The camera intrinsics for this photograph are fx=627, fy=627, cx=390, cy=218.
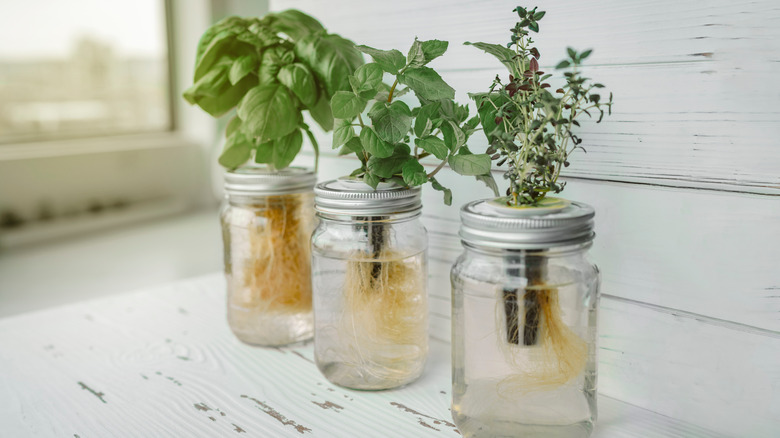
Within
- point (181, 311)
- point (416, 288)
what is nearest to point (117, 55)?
point (181, 311)

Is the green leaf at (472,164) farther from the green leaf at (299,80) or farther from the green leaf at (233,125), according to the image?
the green leaf at (233,125)

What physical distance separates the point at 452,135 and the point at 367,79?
99mm

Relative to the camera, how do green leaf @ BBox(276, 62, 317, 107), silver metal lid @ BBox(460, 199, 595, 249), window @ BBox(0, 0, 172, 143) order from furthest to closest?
window @ BBox(0, 0, 172, 143) → green leaf @ BBox(276, 62, 317, 107) → silver metal lid @ BBox(460, 199, 595, 249)

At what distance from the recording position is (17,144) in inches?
84.0

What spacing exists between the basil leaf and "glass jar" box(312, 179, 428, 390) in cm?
17

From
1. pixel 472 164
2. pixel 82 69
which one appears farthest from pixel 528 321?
pixel 82 69

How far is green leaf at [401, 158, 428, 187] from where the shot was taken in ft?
1.96

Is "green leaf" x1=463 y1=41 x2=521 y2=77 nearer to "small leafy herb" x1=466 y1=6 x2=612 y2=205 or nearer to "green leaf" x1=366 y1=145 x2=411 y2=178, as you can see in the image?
"small leafy herb" x1=466 y1=6 x2=612 y2=205

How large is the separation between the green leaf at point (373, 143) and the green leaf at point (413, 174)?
2cm

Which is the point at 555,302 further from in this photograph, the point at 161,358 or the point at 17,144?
the point at 17,144

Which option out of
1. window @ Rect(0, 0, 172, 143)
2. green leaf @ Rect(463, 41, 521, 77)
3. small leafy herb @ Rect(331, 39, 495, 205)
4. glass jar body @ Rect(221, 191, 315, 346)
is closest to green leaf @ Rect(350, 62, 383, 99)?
small leafy herb @ Rect(331, 39, 495, 205)

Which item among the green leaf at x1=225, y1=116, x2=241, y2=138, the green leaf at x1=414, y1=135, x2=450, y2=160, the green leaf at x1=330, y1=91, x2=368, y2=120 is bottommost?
the green leaf at x1=414, y1=135, x2=450, y2=160

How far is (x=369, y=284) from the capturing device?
639 mm

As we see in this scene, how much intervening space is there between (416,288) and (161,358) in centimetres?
35
